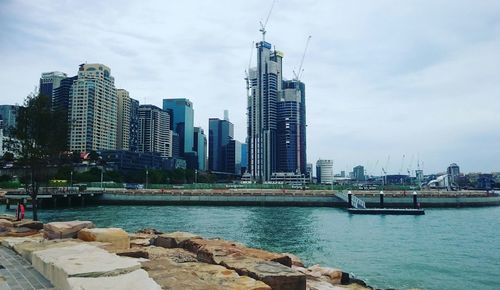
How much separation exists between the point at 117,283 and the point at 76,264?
1499mm

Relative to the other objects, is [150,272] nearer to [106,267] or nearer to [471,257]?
[106,267]

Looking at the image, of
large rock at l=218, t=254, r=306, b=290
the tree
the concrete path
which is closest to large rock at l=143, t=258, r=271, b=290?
large rock at l=218, t=254, r=306, b=290

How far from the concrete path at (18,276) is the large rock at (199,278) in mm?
2039

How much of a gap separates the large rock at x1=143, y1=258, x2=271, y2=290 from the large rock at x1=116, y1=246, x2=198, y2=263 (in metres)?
1.00

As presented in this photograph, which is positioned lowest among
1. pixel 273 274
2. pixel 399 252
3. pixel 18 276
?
pixel 399 252

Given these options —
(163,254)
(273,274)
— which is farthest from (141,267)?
(163,254)

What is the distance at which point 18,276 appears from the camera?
27.7 ft

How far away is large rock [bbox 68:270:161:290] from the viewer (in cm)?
588

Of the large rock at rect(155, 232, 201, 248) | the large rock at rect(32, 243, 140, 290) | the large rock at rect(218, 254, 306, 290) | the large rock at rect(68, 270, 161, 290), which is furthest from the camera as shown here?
the large rock at rect(155, 232, 201, 248)

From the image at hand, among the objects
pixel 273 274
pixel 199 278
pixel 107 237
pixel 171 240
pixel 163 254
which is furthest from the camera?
pixel 171 240

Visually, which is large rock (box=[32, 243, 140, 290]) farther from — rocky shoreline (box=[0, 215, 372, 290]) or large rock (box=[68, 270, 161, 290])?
large rock (box=[68, 270, 161, 290])

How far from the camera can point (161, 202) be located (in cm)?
9775

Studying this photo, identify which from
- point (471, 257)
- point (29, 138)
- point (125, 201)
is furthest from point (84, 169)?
point (471, 257)

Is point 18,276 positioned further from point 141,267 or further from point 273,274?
point 273,274
